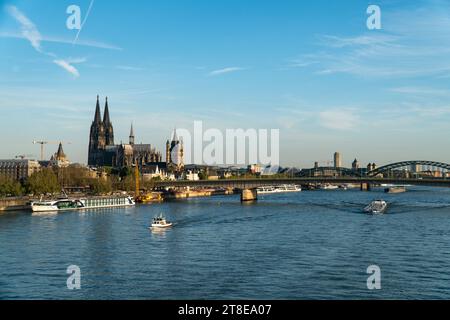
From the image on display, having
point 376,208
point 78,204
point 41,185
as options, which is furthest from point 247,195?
point 376,208

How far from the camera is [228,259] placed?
18531 millimetres

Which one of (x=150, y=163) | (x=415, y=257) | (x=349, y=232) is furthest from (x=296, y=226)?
(x=150, y=163)

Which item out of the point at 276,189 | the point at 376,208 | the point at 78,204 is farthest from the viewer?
the point at 276,189

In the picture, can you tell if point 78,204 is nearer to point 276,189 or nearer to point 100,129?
point 276,189

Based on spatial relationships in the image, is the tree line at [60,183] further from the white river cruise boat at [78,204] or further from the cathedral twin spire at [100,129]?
the cathedral twin spire at [100,129]

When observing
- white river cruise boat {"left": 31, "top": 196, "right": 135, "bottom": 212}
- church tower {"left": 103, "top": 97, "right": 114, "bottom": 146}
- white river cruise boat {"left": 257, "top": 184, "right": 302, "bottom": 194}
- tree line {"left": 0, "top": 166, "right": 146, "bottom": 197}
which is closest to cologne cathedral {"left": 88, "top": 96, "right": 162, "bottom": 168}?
church tower {"left": 103, "top": 97, "right": 114, "bottom": 146}

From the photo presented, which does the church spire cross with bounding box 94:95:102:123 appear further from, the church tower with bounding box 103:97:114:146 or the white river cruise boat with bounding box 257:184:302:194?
the white river cruise boat with bounding box 257:184:302:194

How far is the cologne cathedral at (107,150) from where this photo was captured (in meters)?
98.4

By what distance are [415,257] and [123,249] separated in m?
10.3

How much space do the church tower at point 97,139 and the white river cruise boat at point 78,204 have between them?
173 feet

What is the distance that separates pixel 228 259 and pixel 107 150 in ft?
279

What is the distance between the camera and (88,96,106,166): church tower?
100000mm

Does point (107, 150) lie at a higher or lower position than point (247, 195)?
higher

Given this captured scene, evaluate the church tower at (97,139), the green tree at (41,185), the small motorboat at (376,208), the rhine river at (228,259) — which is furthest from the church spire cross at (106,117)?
the rhine river at (228,259)
